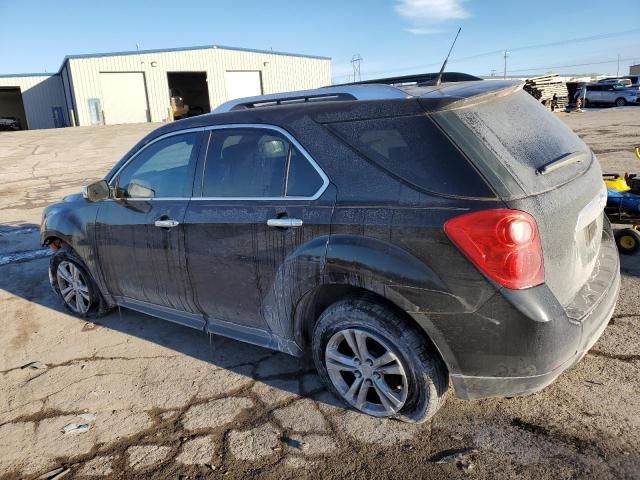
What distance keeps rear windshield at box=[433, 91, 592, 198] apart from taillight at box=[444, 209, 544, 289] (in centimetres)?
20

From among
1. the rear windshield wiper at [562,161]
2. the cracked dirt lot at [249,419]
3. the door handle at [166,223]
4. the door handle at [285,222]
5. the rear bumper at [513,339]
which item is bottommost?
the cracked dirt lot at [249,419]

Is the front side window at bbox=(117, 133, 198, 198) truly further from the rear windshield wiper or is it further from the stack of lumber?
the stack of lumber

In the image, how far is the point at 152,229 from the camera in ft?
11.9

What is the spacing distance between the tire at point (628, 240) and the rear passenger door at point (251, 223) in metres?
3.81

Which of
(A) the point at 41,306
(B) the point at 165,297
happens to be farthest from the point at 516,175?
(A) the point at 41,306

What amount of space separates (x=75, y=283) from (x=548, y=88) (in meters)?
35.4

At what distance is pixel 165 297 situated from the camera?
3.74 meters

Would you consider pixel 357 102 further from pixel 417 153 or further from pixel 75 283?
pixel 75 283

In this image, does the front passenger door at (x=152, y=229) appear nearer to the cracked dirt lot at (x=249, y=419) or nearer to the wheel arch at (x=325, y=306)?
the cracked dirt lot at (x=249, y=419)

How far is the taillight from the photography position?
2.23 meters

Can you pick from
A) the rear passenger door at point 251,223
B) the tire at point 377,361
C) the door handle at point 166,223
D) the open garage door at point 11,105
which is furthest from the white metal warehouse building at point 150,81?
the tire at point 377,361

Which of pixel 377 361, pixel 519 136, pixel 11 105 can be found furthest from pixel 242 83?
pixel 377 361

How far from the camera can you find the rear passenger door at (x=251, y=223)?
2.83 metres

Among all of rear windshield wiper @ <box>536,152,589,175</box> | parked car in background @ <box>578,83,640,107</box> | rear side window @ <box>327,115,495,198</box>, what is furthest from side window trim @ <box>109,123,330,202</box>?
parked car in background @ <box>578,83,640,107</box>
